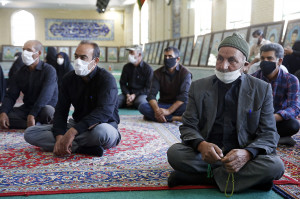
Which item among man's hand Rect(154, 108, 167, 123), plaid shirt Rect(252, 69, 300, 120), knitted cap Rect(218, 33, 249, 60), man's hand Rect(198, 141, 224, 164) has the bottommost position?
man's hand Rect(154, 108, 167, 123)

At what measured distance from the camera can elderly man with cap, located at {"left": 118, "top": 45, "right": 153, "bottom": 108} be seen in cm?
564

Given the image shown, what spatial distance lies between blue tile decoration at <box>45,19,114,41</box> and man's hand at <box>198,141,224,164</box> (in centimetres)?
1809

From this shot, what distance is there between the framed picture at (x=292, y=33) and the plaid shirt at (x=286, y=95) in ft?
7.98

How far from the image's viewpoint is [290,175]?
235 centimetres

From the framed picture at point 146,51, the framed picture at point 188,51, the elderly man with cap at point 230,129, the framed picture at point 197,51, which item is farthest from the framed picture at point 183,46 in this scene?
the elderly man with cap at point 230,129

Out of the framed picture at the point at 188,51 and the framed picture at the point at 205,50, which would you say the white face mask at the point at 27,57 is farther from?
the framed picture at the point at 188,51

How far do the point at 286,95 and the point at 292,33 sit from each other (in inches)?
104

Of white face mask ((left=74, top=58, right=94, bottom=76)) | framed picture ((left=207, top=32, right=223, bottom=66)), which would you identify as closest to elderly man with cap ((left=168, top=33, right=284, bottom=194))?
white face mask ((left=74, top=58, right=94, bottom=76))

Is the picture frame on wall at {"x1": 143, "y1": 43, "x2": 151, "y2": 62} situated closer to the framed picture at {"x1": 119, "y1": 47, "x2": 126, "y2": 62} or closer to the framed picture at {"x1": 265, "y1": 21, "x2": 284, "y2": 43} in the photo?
the framed picture at {"x1": 119, "y1": 47, "x2": 126, "y2": 62}

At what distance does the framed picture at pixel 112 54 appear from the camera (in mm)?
19500

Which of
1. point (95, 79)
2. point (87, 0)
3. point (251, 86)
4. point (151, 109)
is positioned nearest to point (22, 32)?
point (87, 0)

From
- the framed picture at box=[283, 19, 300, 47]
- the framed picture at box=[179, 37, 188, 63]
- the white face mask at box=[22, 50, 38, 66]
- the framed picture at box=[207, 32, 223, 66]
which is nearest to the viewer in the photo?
the white face mask at box=[22, 50, 38, 66]

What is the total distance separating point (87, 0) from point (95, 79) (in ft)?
47.9

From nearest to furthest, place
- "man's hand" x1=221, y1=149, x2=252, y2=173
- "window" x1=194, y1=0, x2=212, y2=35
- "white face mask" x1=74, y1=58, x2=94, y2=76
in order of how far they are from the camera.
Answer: "man's hand" x1=221, y1=149, x2=252, y2=173
"white face mask" x1=74, y1=58, x2=94, y2=76
"window" x1=194, y1=0, x2=212, y2=35
